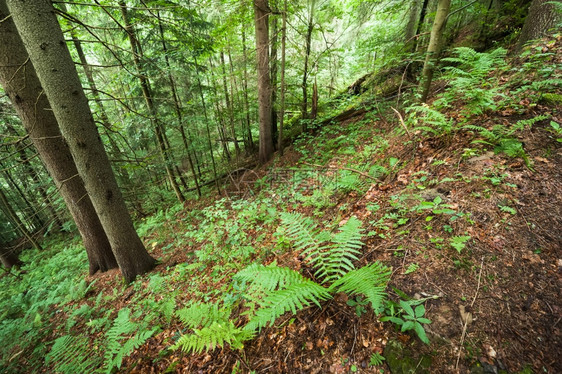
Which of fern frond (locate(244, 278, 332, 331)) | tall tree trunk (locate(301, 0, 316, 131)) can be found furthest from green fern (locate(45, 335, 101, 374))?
tall tree trunk (locate(301, 0, 316, 131))

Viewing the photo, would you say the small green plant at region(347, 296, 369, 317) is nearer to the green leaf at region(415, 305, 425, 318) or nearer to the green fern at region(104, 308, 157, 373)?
the green leaf at region(415, 305, 425, 318)

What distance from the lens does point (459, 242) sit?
6.36ft

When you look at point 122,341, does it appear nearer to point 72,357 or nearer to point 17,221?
point 72,357

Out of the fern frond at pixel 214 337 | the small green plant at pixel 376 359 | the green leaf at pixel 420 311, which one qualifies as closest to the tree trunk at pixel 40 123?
Answer: the fern frond at pixel 214 337

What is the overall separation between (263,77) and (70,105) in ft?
18.8

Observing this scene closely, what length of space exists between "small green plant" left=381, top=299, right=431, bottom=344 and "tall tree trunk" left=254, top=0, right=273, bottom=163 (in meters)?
7.56

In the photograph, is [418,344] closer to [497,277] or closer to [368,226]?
[497,277]

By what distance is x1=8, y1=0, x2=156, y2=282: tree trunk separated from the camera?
2.79 meters

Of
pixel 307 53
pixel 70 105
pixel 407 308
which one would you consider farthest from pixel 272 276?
pixel 307 53

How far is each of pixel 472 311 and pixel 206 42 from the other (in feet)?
26.8

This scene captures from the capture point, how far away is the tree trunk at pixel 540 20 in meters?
3.81

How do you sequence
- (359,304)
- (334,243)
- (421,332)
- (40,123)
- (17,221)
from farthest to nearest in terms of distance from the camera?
(17,221) < (40,123) < (334,243) < (359,304) < (421,332)

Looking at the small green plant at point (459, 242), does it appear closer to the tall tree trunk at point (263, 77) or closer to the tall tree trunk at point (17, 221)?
the tall tree trunk at point (17, 221)

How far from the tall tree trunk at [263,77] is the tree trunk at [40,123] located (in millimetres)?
5466
